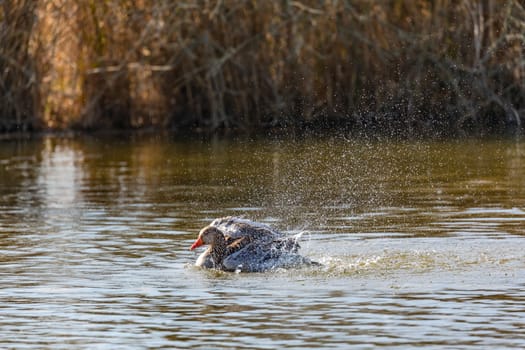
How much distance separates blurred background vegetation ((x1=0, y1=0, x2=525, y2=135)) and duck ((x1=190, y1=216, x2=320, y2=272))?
14.5 metres

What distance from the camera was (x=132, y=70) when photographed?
104ft

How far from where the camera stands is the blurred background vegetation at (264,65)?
28.8m

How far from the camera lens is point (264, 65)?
1204 inches

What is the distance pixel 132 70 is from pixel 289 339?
22.2m

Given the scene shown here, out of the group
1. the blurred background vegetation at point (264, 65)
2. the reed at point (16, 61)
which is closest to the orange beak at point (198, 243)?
the blurred background vegetation at point (264, 65)

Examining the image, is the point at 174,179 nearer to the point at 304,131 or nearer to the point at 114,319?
the point at 304,131

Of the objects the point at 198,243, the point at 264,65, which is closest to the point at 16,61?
the point at 264,65

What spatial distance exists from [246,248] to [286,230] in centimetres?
261

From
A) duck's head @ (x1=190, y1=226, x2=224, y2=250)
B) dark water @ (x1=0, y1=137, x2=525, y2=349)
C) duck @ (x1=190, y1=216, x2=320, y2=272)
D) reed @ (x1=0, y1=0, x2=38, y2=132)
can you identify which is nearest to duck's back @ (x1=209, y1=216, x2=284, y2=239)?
duck @ (x1=190, y1=216, x2=320, y2=272)

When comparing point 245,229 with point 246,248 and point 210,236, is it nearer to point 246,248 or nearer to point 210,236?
point 210,236

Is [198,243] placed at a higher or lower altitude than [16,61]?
lower

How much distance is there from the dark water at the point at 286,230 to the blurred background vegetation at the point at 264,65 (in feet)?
14.1

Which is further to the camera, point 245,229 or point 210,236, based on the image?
point 245,229

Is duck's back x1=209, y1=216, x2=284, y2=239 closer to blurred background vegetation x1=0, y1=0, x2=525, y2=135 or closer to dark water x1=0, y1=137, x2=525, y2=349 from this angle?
dark water x1=0, y1=137, x2=525, y2=349
